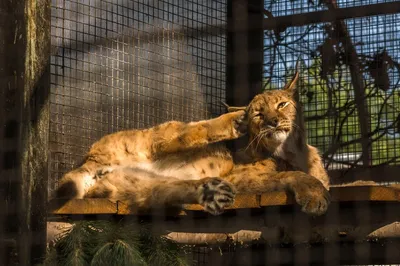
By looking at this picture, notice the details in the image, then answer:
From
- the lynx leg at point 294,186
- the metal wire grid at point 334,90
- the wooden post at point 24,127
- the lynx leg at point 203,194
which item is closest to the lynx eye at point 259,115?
the lynx leg at point 294,186

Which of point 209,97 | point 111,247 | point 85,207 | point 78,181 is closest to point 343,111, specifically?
point 209,97

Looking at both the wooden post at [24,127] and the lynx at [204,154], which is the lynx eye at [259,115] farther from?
the wooden post at [24,127]

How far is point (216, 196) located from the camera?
2918 millimetres

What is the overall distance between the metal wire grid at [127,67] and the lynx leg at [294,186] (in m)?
0.88

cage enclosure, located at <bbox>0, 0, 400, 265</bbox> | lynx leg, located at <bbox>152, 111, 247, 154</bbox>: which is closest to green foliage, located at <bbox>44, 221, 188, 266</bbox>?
cage enclosure, located at <bbox>0, 0, 400, 265</bbox>

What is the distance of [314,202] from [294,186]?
0.47 ft

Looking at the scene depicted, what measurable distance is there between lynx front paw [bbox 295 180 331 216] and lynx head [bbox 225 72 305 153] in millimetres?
604

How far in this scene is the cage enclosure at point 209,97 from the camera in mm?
2916

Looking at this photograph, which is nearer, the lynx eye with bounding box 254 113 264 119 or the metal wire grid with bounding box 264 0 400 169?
the lynx eye with bounding box 254 113 264 119

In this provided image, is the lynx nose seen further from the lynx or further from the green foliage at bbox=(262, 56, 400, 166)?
the green foliage at bbox=(262, 56, 400, 166)

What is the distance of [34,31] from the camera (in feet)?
9.65

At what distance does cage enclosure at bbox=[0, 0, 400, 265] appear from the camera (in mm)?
2916

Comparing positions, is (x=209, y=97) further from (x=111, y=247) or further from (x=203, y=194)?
(x=111, y=247)

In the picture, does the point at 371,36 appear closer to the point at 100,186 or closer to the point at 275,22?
the point at 275,22
